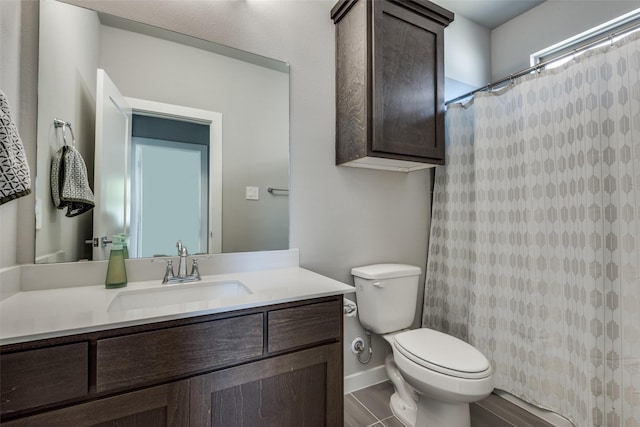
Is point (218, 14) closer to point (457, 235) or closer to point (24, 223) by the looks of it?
point (24, 223)

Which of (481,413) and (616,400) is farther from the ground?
(616,400)

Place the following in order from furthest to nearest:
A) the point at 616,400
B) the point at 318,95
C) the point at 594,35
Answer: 1. the point at 594,35
2. the point at 318,95
3. the point at 616,400

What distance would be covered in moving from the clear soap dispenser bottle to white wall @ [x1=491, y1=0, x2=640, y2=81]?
114 inches

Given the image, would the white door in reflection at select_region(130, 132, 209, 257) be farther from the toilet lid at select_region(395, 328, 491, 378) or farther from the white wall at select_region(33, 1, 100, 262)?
the toilet lid at select_region(395, 328, 491, 378)

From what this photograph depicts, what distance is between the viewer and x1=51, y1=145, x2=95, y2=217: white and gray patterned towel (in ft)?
3.67

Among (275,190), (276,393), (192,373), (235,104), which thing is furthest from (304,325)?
(235,104)

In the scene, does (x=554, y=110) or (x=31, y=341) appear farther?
(x=554, y=110)

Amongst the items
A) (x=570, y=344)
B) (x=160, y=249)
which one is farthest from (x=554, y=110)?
(x=160, y=249)

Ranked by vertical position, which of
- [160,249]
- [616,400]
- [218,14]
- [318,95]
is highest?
[218,14]

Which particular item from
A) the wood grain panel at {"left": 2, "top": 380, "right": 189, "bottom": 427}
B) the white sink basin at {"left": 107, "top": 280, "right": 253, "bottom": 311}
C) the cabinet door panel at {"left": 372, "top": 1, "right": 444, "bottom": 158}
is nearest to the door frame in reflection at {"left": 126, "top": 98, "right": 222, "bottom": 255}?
the white sink basin at {"left": 107, "top": 280, "right": 253, "bottom": 311}

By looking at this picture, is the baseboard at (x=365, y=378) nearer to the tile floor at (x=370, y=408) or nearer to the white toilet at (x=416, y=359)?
the tile floor at (x=370, y=408)

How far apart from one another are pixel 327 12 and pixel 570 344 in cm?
221

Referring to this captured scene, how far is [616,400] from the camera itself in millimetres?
1254

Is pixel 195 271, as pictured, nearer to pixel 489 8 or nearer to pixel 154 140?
pixel 154 140
